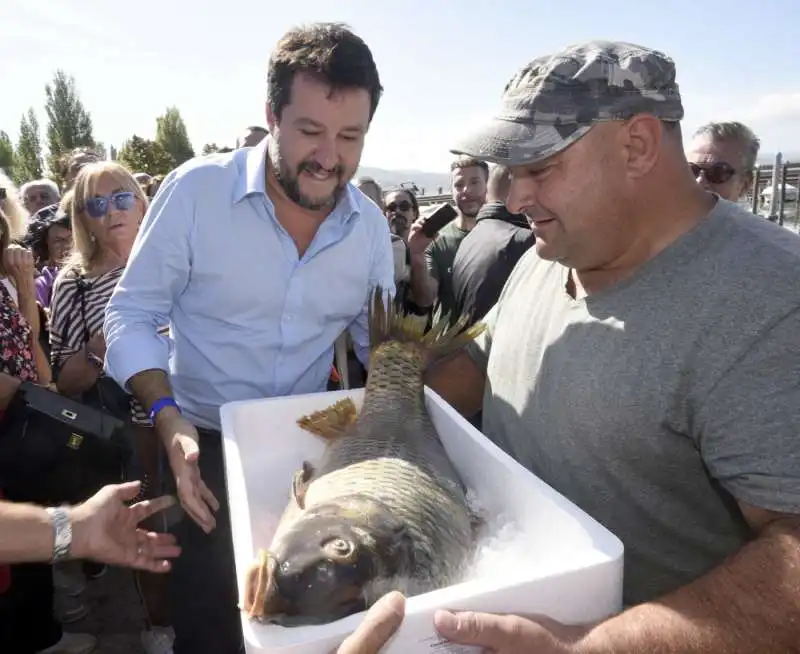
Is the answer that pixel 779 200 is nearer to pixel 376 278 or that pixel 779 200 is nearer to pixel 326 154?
pixel 376 278

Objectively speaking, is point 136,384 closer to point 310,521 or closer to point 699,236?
point 310,521

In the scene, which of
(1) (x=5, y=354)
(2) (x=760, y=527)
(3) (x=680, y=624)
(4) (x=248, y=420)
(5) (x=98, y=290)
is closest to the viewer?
(3) (x=680, y=624)

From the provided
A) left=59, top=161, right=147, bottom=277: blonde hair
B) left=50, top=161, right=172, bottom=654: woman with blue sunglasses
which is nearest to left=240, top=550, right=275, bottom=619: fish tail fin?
left=50, top=161, right=172, bottom=654: woman with blue sunglasses

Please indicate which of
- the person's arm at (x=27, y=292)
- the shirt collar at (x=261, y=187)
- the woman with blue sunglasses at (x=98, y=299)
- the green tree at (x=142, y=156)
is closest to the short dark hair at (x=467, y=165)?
the woman with blue sunglasses at (x=98, y=299)

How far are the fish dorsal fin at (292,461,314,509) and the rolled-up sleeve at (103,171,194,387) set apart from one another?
30.0 inches

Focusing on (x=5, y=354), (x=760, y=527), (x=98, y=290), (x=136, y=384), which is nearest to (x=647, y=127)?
(x=760, y=527)

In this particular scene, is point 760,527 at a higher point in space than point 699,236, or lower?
lower

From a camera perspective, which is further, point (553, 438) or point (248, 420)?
point (248, 420)

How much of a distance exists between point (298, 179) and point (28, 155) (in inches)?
2041

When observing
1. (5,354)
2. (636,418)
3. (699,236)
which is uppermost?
(699,236)

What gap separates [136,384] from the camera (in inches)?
83.7

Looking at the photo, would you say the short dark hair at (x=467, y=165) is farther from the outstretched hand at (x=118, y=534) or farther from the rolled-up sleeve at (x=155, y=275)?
the outstretched hand at (x=118, y=534)

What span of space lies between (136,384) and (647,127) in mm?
1676

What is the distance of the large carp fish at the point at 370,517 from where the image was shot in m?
1.09
